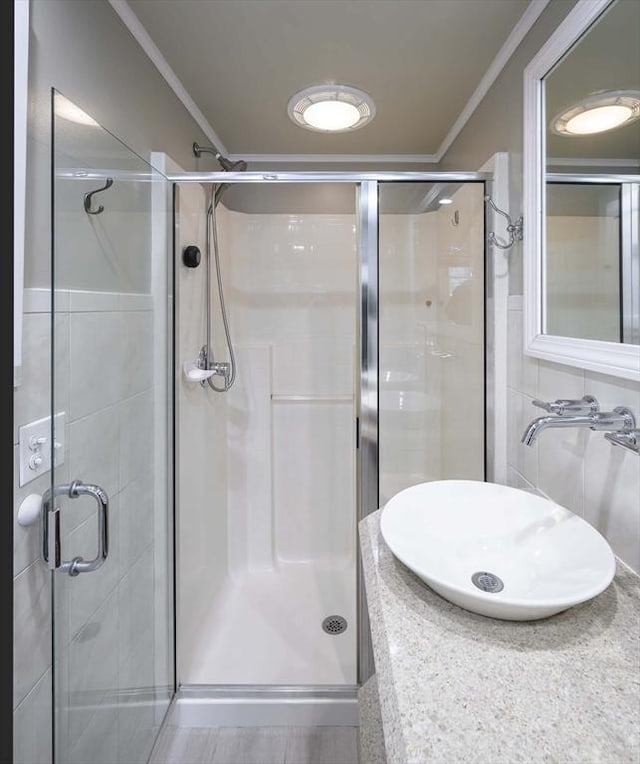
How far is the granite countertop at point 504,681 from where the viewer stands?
49cm

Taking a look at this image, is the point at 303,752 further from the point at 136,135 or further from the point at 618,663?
the point at 136,135

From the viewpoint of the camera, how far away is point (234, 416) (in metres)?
2.35

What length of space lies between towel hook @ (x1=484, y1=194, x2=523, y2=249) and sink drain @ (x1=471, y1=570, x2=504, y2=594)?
1.02 metres

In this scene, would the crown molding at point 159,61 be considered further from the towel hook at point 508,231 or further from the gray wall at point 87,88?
the towel hook at point 508,231

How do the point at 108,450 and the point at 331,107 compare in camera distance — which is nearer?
the point at 108,450

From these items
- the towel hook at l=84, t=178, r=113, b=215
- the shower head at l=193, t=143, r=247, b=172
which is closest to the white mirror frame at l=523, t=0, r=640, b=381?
the shower head at l=193, t=143, r=247, b=172

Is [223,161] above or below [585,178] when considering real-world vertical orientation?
above

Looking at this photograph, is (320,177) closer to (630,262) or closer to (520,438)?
(630,262)

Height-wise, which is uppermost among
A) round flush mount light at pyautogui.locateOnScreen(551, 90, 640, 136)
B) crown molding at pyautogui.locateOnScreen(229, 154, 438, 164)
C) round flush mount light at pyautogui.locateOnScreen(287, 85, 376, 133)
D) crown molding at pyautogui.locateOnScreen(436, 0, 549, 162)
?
crown molding at pyautogui.locateOnScreen(229, 154, 438, 164)

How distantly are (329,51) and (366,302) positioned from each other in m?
0.87

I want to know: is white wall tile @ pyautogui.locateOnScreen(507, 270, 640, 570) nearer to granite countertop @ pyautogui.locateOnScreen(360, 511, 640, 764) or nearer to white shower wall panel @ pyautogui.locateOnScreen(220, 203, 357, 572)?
granite countertop @ pyautogui.locateOnScreen(360, 511, 640, 764)

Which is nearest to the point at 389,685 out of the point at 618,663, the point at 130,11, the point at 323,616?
the point at 618,663

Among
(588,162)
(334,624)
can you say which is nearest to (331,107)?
(588,162)

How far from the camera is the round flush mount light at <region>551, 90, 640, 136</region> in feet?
2.94
